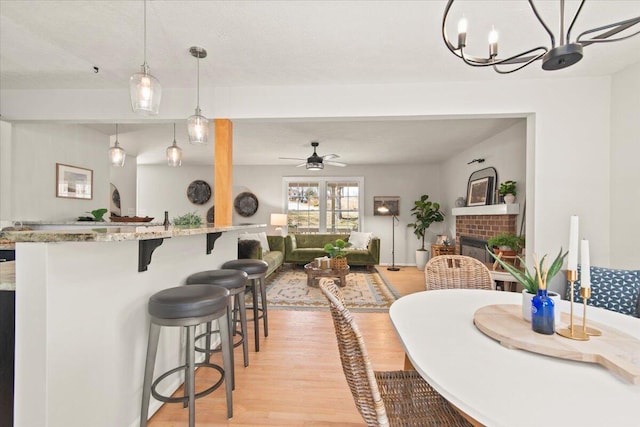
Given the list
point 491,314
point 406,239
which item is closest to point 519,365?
point 491,314

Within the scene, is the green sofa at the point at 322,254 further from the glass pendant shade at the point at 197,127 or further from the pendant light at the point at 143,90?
the pendant light at the point at 143,90

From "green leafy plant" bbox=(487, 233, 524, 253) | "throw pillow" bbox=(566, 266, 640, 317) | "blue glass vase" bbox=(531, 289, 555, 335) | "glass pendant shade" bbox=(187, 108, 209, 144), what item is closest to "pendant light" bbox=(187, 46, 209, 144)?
"glass pendant shade" bbox=(187, 108, 209, 144)

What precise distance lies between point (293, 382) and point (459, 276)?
134 cm

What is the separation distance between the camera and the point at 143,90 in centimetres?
169

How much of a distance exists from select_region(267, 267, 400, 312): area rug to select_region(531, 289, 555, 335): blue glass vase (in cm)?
229

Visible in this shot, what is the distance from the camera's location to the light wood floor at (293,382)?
1.63 m

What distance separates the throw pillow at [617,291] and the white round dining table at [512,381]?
3.91ft

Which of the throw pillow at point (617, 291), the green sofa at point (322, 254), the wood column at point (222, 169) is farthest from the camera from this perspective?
the green sofa at point (322, 254)

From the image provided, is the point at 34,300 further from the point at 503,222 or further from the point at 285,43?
the point at 503,222

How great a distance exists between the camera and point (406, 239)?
6.70 m

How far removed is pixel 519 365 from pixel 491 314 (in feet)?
1.18

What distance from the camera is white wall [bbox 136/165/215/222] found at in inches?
273

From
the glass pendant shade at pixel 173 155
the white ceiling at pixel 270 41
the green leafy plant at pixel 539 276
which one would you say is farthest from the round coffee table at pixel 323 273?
the green leafy plant at pixel 539 276

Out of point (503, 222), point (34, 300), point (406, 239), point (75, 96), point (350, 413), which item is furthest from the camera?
point (406, 239)
